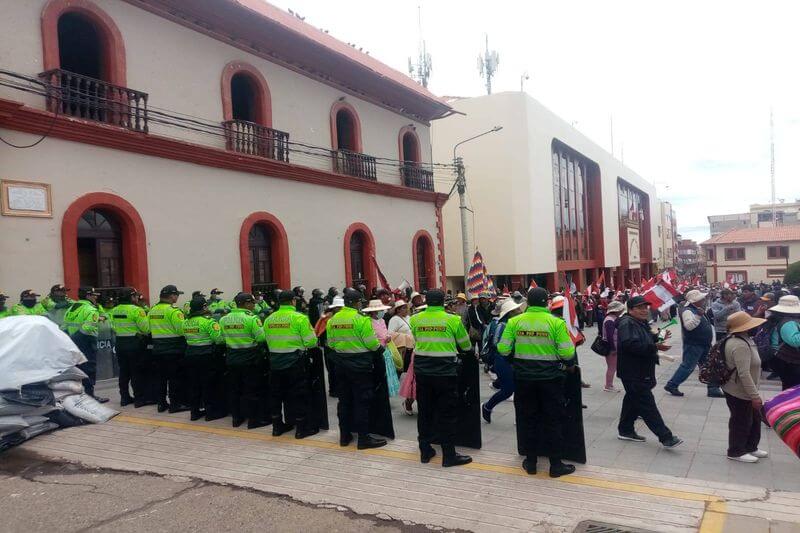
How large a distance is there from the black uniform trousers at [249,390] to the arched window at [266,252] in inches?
279

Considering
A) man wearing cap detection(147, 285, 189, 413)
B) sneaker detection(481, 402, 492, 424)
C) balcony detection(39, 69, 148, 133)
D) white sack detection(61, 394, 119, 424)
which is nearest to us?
sneaker detection(481, 402, 492, 424)

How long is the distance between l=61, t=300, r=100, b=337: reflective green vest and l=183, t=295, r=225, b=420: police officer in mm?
1969

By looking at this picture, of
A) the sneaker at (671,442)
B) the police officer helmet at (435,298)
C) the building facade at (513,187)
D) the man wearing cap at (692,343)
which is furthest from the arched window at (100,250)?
the building facade at (513,187)

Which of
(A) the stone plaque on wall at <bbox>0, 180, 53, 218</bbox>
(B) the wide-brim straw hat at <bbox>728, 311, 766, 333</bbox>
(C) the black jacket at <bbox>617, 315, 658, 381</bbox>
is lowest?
(C) the black jacket at <bbox>617, 315, 658, 381</bbox>

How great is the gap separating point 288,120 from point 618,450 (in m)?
12.7

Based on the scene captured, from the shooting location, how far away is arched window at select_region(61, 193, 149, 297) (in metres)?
11.0

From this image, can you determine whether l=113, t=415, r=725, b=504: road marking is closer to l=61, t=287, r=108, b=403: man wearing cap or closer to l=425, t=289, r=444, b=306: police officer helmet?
l=61, t=287, r=108, b=403: man wearing cap

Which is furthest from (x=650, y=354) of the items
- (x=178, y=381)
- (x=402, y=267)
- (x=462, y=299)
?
(x=402, y=267)

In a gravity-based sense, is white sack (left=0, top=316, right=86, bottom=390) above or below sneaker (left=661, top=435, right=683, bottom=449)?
above

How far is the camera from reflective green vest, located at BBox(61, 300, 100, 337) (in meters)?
8.68

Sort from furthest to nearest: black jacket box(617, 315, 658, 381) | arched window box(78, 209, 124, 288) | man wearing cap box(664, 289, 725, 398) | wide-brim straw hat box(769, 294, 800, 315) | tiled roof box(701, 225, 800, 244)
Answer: tiled roof box(701, 225, 800, 244) → arched window box(78, 209, 124, 288) → man wearing cap box(664, 289, 725, 398) → wide-brim straw hat box(769, 294, 800, 315) → black jacket box(617, 315, 658, 381)

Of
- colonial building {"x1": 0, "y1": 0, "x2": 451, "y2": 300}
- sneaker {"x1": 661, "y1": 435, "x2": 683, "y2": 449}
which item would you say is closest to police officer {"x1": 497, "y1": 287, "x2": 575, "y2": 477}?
sneaker {"x1": 661, "y1": 435, "x2": 683, "y2": 449}

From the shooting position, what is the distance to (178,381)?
832 centimetres

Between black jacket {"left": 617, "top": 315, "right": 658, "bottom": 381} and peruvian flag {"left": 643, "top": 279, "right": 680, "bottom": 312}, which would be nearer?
black jacket {"left": 617, "top": 315, "right": 658, "bottom": 381}
